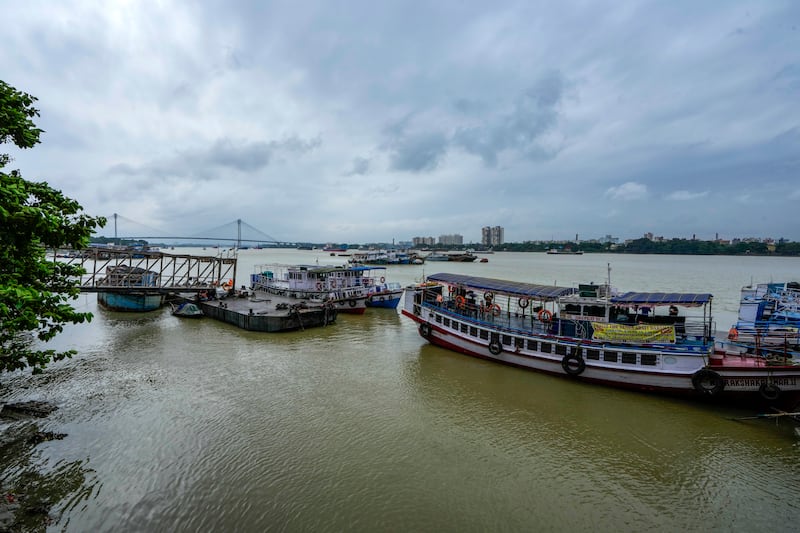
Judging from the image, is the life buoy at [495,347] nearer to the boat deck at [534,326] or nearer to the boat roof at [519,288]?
the boat deck at [534,326]

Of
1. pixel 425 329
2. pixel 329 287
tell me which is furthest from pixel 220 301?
pixel 425 329

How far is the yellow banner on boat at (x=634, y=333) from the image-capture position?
16.9 metres

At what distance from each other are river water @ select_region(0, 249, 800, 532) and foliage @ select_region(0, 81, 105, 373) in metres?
4.83

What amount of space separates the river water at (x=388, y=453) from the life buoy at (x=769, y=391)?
3.07 ft

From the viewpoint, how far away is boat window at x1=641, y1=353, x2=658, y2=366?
1677cm

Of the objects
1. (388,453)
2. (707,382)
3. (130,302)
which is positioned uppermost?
(130,302)

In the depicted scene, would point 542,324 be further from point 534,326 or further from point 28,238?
point 28,238

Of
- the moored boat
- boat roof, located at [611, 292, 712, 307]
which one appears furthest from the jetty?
boat roof, located at [611, 292, 712, 307]

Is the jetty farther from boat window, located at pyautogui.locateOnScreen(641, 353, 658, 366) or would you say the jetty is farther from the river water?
boat window, located at pyautogui.locateOnScreen(641, 353, 658, 366)

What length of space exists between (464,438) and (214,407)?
393 inches

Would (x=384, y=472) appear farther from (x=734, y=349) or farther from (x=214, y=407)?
(x=734, y=349)

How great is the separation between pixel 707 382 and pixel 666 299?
13.0ft

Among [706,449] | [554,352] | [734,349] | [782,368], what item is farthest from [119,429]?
[734,349]

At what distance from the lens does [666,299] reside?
17.9m
